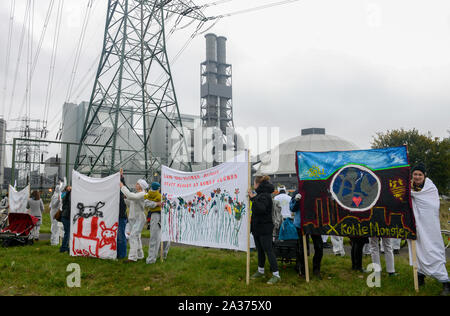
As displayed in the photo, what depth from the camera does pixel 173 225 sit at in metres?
7.67

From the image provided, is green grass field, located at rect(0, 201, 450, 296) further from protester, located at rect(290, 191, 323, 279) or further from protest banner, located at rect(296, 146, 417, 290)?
protest banner, located at rect(296, 146, 417, 290)

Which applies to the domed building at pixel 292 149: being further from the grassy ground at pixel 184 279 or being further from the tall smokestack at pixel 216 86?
the grassy ground at pixel 184 279

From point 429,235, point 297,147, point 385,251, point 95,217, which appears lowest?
point 385,251

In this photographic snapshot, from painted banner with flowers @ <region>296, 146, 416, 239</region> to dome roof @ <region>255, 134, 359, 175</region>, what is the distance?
6641 cm

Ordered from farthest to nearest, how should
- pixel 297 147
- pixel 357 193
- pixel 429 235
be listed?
1. pixel 297 147
2. pixel 357 193
3. pixel 429 235

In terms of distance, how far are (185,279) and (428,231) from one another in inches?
174

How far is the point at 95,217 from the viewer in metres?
8.38

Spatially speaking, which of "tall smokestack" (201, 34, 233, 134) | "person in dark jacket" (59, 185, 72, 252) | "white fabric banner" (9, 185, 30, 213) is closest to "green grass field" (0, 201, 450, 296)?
"person in dark jacket" (59, 185, 72, 252)

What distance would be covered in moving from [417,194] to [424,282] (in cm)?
168

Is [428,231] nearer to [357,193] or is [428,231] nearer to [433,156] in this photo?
[357,193]

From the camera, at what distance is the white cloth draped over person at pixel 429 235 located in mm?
5277

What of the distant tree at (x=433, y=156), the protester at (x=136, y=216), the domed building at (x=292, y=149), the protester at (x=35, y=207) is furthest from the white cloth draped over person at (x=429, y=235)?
the domed building at (x=292, y=149)

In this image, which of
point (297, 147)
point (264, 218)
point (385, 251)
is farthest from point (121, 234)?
point (297, 147)

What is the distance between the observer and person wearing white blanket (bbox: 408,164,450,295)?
527 cm
